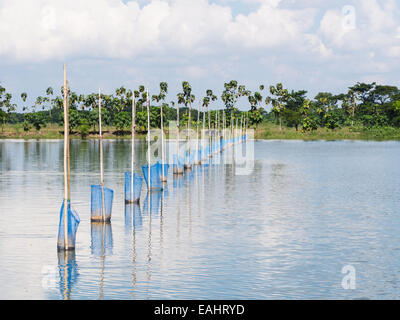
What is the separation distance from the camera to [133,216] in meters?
36.2

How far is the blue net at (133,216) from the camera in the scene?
110 ft

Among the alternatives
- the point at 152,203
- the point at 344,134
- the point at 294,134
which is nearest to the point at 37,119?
the point at 294,134

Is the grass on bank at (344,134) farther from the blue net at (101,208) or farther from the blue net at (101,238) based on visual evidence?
the blue net at (101,238)

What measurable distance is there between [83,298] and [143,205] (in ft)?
68.0

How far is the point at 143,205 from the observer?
1604 inches

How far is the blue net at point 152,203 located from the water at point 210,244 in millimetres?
124

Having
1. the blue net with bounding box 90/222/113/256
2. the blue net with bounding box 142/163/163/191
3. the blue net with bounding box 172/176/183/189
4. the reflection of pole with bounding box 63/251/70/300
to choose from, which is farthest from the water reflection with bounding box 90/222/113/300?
the blue net with bounding box 172/176/183/189

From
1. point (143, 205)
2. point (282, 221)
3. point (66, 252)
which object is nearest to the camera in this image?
point (66, 252)

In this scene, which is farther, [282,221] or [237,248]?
[282,221]

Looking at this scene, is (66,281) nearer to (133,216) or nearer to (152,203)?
(133,216)

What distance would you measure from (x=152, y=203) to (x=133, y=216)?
5.79 m

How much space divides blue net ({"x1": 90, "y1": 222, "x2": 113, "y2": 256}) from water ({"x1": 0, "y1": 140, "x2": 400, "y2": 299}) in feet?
0.15

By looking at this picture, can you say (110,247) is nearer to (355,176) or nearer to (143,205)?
(143,205)
